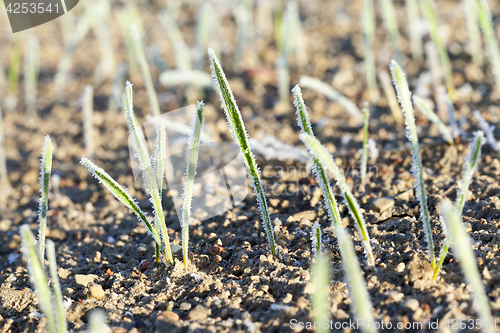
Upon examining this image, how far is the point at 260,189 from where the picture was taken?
3.40 ft

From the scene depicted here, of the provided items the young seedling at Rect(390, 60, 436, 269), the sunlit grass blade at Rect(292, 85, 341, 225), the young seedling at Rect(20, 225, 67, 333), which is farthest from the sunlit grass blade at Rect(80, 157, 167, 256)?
the young seedling at Rect(390, 60, 436, 269)

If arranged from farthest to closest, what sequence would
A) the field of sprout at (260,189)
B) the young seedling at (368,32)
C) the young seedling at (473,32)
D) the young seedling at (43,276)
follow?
the young seedling at (473,32)
the young seedling at (368,32)
the field of sprout at (260,189)
the young seedling at (43,276)

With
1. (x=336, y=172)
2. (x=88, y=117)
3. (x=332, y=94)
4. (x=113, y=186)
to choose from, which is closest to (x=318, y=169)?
(x=336, y=172)

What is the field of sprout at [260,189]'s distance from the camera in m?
0.90

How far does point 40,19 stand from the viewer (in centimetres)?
203

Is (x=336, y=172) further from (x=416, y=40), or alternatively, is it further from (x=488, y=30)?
(x=416, y=40)

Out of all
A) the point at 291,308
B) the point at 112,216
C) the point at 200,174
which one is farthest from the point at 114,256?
the point at 291,308

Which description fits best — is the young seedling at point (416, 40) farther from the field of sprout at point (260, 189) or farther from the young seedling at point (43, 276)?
the young seedling at point (43, 276)

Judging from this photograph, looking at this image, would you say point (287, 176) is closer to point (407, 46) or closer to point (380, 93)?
point (380, 93)

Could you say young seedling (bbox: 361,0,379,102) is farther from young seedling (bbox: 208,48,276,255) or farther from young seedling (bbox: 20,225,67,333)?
young seedling (bbox: 20,225,67,333)

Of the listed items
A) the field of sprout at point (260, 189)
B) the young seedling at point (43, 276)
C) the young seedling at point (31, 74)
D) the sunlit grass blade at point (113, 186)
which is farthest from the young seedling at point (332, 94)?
the young seedling at point (31, 74)

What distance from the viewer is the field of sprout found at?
2.94 feet

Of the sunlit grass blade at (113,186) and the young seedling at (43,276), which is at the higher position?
the sunlit grass blade at (113,186)

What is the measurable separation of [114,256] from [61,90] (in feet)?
4.84
